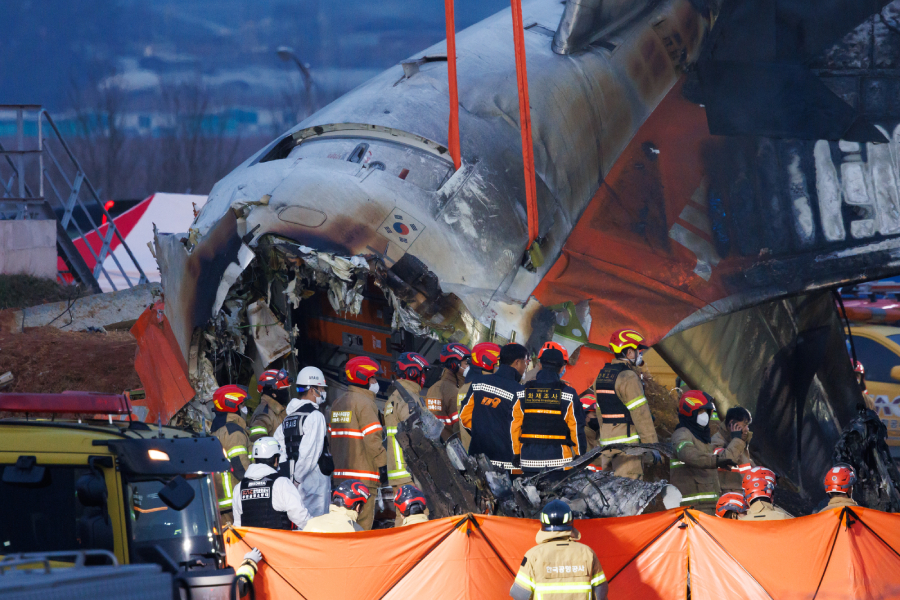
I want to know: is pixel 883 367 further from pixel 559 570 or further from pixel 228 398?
pixel 559 570

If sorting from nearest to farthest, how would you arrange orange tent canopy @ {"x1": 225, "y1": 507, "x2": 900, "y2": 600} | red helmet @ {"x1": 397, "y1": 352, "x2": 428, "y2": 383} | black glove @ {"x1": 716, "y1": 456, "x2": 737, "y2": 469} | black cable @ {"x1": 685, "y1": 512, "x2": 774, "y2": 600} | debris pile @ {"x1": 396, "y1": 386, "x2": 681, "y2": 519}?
1. orange tent canopy @ {"x1": 225, "y1": 507, "x2": 900, "y2": 600}
2. black cable @ {"x1": 685, "y1": 512, "x2": 774, "y2": 600}
3. debris pile @ {"x1": 396, "y1": 386, "x2": 681, "y2": 519}
4. black glove @ {"x1": 716, "y1": 456, "x2": 737, "y2": 469}
5. red helmet @ {"x1": 397, "y1": 352, "x2": 428, "y2": 383}

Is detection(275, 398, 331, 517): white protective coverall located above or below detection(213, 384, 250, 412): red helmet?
below

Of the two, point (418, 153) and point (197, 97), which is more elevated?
point (197, 97)

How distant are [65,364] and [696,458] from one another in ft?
29.1

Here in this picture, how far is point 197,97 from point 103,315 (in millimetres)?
28154

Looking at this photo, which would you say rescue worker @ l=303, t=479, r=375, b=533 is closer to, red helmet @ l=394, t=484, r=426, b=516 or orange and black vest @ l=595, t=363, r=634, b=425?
red helmet @ l=394, t=484, r=426, b=516

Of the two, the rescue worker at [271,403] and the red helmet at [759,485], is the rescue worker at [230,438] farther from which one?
the red helmet at [759,485]

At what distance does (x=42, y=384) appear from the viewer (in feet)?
41.4

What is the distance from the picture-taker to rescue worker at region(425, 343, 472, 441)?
31.3 ft

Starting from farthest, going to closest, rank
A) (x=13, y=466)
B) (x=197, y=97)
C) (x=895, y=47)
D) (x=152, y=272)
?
(x=197, y=97)
(x=152, y=272)
(x=895, y=47)
(x=13, y=466)

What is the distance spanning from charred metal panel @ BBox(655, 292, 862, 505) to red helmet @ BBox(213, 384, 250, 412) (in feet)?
18.0

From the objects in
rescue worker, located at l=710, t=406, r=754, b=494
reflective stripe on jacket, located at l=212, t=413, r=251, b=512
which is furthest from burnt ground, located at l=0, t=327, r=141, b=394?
rescue worker, located at l=710, t=406, r=754, b=494

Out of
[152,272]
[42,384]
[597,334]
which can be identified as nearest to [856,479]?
[597,334]

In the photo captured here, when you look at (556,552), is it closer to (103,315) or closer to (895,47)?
(895,47)
